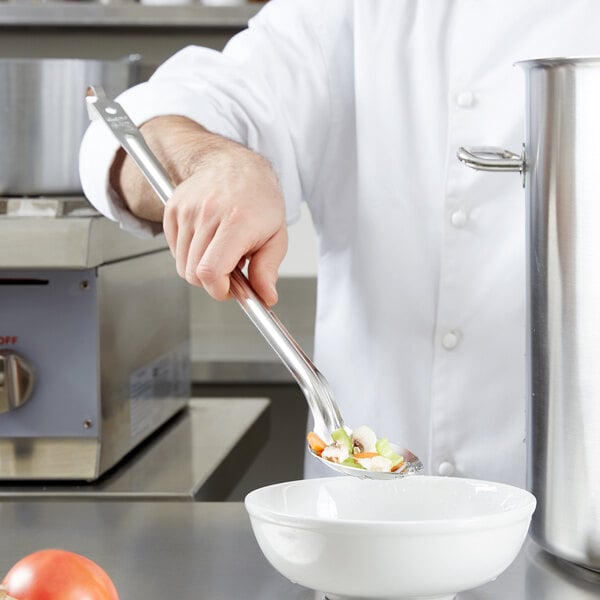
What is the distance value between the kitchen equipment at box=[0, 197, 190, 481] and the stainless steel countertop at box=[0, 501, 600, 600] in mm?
240

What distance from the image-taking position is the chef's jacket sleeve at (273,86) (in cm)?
98

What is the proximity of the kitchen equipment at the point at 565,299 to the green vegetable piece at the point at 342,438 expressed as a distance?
103 millimetres

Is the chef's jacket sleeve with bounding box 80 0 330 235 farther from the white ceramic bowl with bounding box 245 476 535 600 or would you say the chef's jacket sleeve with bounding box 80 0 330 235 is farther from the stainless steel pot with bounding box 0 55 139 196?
the white ceramic bowl with bounding box 245 476 535 600

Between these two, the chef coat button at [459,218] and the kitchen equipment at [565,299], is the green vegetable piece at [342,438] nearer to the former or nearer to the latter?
the kitchen equipment at [565,299]

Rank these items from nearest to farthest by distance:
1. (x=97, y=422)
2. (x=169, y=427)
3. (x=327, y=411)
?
(x=327, y=411), (x=97, y=422), (x=169, y=427)

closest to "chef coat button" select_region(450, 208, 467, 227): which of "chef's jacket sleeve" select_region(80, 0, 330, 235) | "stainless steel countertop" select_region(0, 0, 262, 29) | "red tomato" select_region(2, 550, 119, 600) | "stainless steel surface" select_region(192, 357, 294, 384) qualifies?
"chef's jacket sleeve" select_region(80, 0, 330, 235)

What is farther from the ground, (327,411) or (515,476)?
(327,411)

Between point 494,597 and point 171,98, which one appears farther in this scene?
point 171,98

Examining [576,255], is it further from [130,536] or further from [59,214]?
[59,214]

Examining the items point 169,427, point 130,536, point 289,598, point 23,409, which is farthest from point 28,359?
point 289,598

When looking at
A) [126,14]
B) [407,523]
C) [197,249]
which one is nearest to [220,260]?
[197,249]

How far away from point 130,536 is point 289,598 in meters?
0.16

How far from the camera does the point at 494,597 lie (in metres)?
0.56

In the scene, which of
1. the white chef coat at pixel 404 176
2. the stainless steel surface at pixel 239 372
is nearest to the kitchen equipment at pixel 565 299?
the white chef coat at pixel 404 176
